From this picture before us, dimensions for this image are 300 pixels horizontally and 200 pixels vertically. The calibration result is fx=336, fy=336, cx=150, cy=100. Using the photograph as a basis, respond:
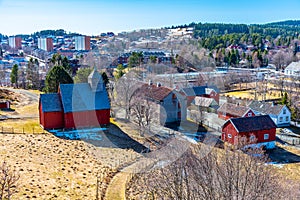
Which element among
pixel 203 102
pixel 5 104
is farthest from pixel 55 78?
pixel 203 102

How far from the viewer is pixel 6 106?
34.2 m

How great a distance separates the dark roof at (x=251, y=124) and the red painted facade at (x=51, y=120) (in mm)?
14477

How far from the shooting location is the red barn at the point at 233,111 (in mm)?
33938

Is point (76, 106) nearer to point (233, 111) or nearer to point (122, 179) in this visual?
point (122, 179)

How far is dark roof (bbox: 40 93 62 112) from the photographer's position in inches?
1123

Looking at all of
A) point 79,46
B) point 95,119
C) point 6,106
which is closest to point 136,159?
point 95,119

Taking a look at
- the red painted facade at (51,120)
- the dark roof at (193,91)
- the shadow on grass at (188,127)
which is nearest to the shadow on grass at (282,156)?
the shadow on grass at (188,127)

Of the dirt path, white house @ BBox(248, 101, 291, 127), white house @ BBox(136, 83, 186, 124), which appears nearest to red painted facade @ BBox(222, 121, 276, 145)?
white house @ BBox(136, 83, 186, 124)

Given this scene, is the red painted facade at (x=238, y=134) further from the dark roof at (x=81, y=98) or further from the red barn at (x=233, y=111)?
the dark roof at (x=81, y=98)

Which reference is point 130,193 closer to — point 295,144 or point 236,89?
point 295,144

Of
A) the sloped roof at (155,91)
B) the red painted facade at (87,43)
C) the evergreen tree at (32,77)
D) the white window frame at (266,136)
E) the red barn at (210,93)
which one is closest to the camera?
the white window frame at (266,136)

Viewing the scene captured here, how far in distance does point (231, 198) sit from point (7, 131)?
65.7ft

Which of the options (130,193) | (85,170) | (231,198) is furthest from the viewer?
(85,170)

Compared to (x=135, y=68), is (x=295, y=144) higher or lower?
lower
